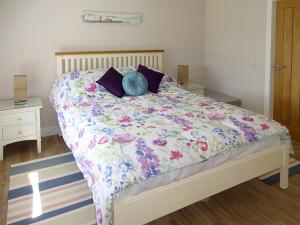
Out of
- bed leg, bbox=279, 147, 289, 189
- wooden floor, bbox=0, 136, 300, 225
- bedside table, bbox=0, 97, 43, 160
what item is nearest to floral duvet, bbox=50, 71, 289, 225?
bed leg, bbox=279, 147, 289, 189

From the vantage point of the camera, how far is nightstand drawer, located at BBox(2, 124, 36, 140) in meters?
3.14

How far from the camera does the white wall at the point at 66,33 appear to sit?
3.45m

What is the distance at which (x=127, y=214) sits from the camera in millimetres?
1678

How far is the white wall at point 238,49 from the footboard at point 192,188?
185 cm

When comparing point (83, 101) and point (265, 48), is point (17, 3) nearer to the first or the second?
point (83, 101)

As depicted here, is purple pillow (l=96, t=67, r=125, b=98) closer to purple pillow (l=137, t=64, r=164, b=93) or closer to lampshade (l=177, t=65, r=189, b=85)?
purple pillow (l=137, t=64, r=164, b=93)

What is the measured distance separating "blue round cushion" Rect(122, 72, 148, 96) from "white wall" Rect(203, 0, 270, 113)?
5.66 feet

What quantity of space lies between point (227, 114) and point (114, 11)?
2.41m

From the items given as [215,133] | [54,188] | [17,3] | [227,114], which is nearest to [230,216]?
[215,133]

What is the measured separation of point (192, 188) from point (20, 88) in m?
2.46

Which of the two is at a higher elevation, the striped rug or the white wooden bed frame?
the white wooden bed frame

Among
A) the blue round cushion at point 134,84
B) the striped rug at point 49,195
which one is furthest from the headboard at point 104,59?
the striped rug at point 49,195

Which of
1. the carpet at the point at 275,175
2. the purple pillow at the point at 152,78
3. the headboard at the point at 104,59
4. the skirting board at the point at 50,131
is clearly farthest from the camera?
the skirting board at the point at 50,131

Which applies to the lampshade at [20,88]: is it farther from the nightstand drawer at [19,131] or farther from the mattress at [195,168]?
the mattress at [195,168]
